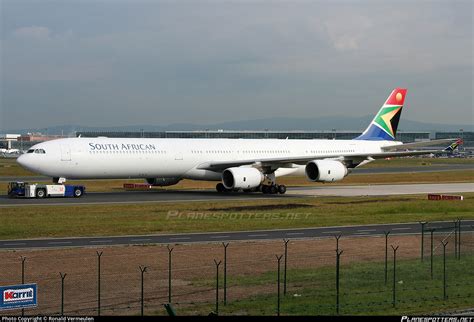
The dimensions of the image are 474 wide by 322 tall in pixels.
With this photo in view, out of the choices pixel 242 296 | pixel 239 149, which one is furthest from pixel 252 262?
pixel 239 149

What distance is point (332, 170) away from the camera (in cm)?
7044

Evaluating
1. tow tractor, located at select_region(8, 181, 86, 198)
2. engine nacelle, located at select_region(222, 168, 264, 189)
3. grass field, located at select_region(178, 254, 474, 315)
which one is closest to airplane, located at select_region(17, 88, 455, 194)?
engine nacelle, located at select_region(222, 168, 264, 189)

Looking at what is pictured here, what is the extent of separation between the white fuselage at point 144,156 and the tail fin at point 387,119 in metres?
10.8

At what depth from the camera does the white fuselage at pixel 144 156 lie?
212 ft

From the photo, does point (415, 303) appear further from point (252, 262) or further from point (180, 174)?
point (180, 174)

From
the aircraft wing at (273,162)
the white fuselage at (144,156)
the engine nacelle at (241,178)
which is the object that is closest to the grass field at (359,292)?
the engine nacelle at (241,178)

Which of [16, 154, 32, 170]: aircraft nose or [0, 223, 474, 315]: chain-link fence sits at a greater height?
[16, 154, 32, 170]: aircraft nose

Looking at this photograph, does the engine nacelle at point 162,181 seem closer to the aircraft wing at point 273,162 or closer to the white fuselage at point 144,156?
the white fuselage at point 144,156

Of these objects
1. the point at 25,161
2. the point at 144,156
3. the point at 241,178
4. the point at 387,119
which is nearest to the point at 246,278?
the point at 241,178

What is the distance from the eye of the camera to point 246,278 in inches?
1116

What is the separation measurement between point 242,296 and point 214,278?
332cm

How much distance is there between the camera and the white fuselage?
64750 millimetres

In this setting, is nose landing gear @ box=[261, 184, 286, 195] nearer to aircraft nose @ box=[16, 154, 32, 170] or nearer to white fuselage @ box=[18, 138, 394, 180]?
white fuselage @ box=[18, 138, 394, 180]

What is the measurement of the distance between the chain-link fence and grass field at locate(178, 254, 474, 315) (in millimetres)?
36
